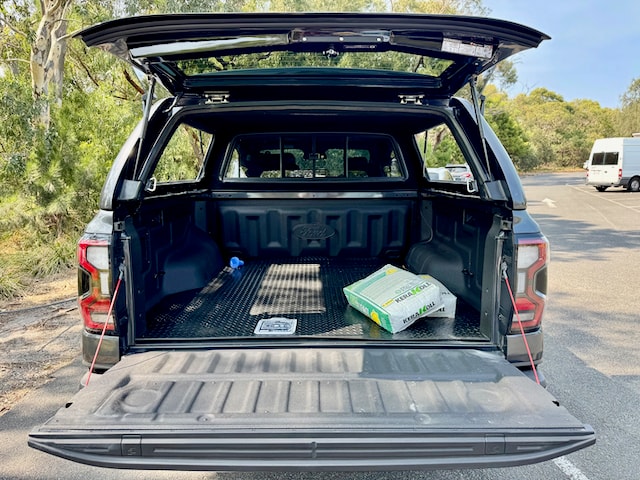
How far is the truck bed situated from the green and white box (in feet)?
0.20

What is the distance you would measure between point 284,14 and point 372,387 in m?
1.61

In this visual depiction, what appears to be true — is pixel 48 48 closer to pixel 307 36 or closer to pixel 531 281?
pixel 307 36

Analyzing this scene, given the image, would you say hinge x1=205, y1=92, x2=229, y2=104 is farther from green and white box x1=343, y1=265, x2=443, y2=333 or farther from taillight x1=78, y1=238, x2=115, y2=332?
green and white box x1=343, y1=265, x2=443, y2=333

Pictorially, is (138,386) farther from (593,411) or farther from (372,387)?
(593,411)

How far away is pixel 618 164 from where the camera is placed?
71.8ft

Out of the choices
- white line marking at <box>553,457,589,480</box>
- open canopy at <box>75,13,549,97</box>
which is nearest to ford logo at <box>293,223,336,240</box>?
open canopy at <box>75,13,549,97</box>

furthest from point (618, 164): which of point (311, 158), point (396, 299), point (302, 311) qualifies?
point (302, 311)

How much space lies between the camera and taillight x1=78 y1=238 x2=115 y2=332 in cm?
214

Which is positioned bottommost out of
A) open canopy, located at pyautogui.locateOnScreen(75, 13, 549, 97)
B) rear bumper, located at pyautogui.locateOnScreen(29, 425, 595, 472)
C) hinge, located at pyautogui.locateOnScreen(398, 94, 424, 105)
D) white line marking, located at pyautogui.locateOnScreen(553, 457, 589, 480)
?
white line marking, located at pyautogui.locateOnScreen(553, 457, 589, 480)

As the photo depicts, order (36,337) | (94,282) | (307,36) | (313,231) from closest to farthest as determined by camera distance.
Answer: (307,36) < (94,282) < (313,231) < (36,337)

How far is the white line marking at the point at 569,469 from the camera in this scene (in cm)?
249

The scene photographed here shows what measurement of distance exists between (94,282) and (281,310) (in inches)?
49.0

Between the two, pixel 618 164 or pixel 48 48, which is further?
pixel 618 164

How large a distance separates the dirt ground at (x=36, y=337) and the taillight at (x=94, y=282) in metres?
1.73
